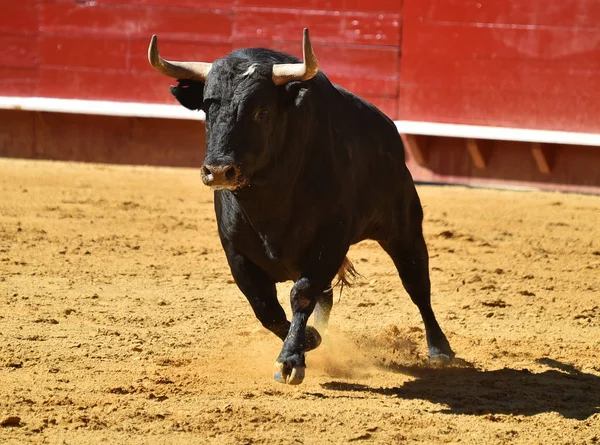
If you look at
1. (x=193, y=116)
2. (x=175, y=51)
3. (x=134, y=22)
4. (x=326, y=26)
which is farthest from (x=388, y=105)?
(x=134, y=22)

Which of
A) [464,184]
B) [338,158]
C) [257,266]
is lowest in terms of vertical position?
[464,184]

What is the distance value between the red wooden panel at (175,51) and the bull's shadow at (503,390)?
5.30 meters

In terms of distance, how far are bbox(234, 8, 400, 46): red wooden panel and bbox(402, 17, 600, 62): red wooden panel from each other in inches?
6.4

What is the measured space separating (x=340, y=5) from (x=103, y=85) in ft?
6.57

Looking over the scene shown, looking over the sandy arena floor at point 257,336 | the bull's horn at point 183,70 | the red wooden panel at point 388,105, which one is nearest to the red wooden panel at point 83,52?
the sandy arena floor at point 257,336

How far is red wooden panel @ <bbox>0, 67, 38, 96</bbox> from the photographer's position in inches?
372

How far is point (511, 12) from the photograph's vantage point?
28.3ft

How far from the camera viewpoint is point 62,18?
30.8 feet

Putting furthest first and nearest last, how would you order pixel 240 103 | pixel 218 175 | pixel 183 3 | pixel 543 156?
pixel 183 3 → pixel 543 156 → pixel 240 103 → pixel 218 175

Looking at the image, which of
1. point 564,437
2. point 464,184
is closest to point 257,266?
point 564,437

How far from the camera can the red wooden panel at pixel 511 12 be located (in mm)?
8477

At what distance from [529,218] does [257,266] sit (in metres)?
3.97

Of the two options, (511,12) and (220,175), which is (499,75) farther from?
(220,175)

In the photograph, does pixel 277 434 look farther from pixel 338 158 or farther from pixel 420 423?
pixel 338 158
